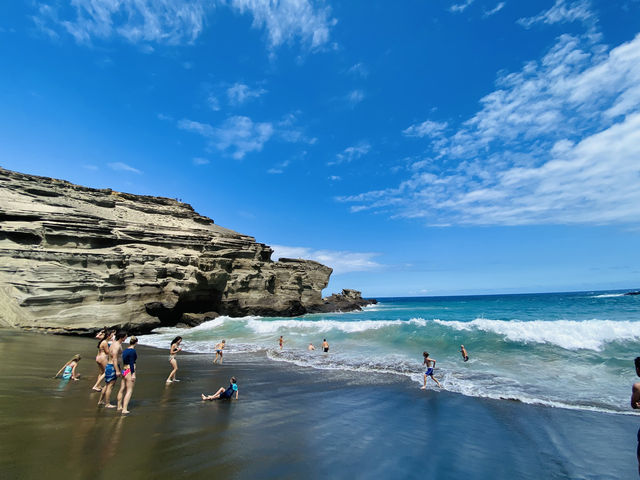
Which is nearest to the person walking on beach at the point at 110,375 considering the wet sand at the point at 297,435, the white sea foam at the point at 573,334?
the wet sand at the point at 297,435

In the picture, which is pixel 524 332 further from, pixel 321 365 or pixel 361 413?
pixel 361 413

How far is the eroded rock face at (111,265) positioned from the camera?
20.1 meters

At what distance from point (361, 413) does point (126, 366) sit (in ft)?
16.3

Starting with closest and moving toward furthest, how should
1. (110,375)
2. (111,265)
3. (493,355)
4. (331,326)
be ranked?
(110,375) < (493,355) < (111,265) < (331,326)

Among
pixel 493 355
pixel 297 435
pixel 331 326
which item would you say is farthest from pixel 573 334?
pixel 297 435

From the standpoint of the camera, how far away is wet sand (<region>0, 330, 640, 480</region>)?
4.11 metres

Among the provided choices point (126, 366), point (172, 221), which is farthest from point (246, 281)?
point (126, 366)

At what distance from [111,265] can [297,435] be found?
24529 mm

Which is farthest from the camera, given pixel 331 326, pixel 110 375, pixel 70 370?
pixel 331 326

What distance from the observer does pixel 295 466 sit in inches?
168

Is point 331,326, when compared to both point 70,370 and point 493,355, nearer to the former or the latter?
point 493,355

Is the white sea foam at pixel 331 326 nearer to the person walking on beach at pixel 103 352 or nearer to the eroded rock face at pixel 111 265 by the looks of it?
the eroded rock face at pixel 111 265

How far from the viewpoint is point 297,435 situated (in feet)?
17.7

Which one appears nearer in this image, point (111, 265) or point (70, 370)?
point (70, 370)
